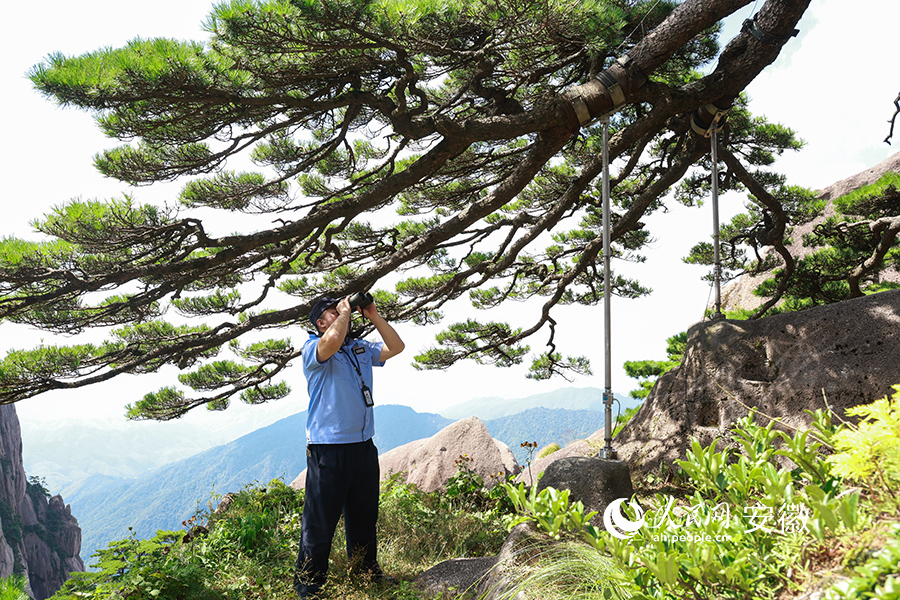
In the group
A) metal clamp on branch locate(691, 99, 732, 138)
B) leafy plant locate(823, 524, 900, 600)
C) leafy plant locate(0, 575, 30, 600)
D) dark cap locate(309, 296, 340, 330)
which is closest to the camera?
leafy plant locate(823, 524, 900, 600)

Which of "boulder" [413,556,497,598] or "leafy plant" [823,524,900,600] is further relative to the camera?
"boulder" [413,556,497,598]

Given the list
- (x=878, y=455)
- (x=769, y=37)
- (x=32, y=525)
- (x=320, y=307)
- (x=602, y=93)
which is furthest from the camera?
(x=32, y=525)

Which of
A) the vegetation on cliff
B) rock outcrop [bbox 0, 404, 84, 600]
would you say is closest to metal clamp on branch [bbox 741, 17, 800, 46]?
the vegetation on cliff

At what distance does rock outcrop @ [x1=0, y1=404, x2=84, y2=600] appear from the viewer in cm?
2672

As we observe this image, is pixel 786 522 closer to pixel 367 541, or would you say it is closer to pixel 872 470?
pixel 872 470

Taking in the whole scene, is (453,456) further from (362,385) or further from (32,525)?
(32,525)

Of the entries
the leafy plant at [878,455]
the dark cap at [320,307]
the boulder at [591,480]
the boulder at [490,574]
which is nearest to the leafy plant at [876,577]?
the leafy plant at [878,455]

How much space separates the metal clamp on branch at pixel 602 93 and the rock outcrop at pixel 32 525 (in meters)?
31.4

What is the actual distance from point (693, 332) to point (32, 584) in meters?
36.5

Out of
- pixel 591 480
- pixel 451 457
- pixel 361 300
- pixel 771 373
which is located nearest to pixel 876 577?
pixel 591 480

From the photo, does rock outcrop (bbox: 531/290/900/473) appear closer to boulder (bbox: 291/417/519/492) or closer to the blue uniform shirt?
the blue uniform shirt

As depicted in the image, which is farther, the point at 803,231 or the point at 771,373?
the point at 803,231

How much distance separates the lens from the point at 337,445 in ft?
8.52

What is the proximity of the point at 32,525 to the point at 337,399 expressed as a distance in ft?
125
